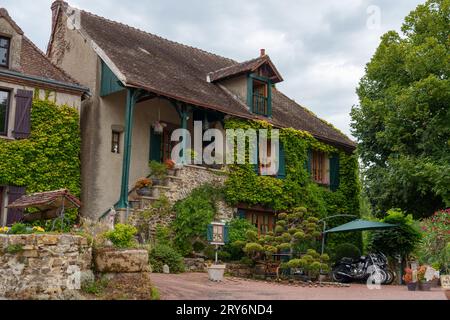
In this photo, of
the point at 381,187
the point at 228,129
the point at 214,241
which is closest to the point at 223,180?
the point at 228,129

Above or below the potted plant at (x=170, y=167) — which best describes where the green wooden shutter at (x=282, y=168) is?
above

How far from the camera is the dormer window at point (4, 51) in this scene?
15293 mm

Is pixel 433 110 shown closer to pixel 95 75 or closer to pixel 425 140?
pixel 425 140

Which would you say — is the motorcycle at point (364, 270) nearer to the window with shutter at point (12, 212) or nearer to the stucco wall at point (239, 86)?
the stucco wall at point (239, 86)

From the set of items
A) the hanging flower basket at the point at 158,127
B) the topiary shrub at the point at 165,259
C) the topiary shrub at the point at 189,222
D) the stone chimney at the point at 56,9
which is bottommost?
the topiary shrub at the point at 165,259

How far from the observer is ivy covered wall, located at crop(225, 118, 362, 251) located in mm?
17781

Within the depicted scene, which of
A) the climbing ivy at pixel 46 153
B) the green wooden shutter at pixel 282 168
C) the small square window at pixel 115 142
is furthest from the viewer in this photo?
the green wooden shutter at pixel 282 168

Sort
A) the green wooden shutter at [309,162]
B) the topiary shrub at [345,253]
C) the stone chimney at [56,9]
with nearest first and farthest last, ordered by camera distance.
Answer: the topiary shrub at [345,253] < the stone chimney at [56,9] < the green wooden shutter at [309,162]

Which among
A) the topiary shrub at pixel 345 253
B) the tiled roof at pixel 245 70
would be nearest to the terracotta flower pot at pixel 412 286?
the topiary shrub at pixel 345 253

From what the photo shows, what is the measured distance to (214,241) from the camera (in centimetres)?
1438

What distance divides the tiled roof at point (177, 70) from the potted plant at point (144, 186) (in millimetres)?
2480

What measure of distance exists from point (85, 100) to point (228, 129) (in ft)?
14.8

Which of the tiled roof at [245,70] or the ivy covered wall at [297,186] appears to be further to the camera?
the tiled roof at [245,70]

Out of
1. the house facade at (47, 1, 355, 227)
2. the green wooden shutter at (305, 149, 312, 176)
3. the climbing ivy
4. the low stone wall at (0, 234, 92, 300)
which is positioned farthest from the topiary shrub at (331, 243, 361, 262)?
the low stone wall at (0, 234, 92, 300)
